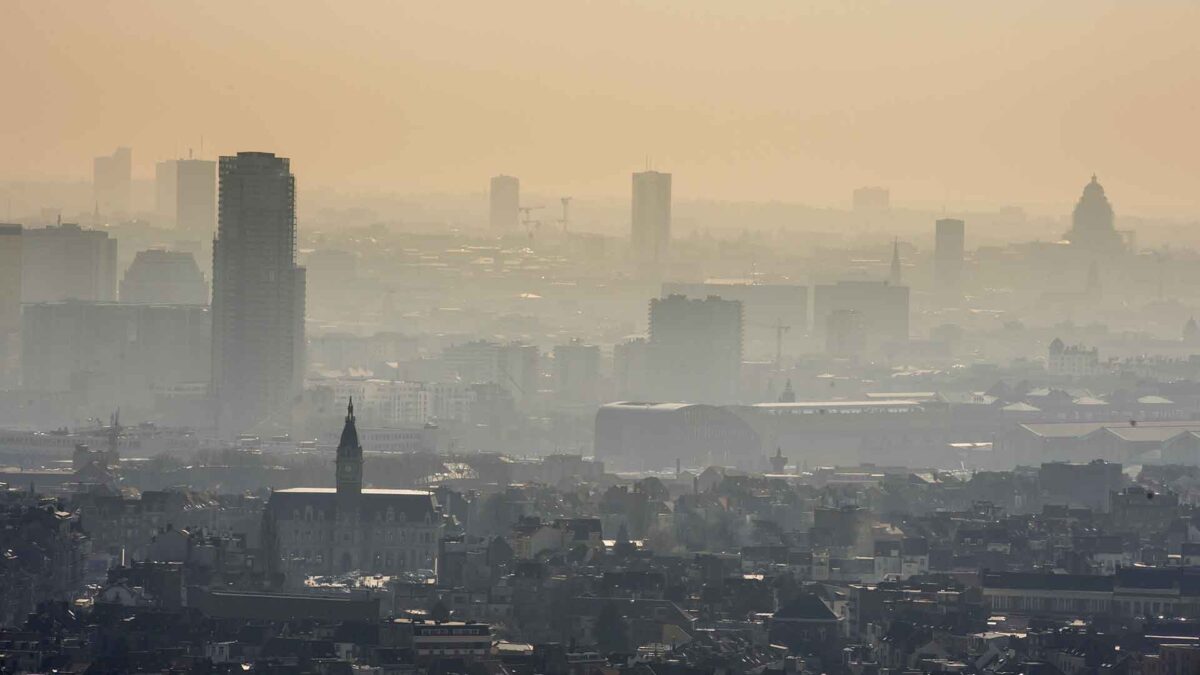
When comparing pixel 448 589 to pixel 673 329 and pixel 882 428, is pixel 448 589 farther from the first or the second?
pixel 673 329

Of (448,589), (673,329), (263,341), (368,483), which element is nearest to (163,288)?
(673,329)

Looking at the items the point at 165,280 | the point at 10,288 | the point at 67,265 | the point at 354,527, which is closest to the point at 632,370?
the point at 10,288

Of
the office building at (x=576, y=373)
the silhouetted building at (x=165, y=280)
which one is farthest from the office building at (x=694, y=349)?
the silhouetted building at (x=165, y=280)

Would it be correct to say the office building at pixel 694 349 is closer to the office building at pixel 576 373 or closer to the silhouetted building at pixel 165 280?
the office building at pixel 576 373

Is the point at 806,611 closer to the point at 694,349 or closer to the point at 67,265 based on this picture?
the point at 694,349

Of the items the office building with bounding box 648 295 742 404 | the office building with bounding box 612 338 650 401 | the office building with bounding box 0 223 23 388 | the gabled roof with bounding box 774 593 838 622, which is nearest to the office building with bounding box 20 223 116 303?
the office building with bounding box 0 223 23 388
